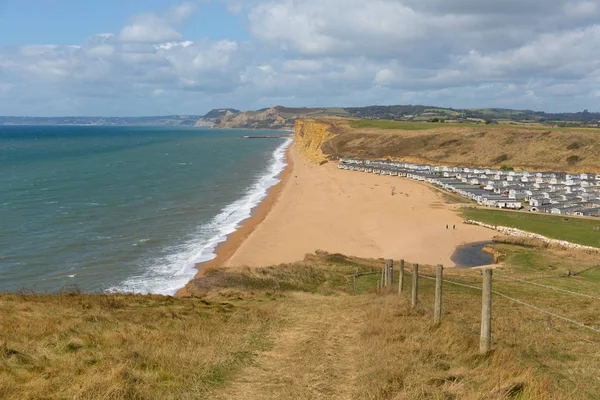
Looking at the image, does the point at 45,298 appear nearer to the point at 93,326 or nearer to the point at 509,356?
the point at 93,326

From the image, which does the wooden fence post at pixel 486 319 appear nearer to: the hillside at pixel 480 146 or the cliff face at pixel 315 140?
the hillside at pixel 480 146

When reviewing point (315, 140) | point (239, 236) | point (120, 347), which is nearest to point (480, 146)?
point (315, 140)

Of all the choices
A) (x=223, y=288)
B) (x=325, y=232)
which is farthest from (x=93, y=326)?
(x=325, y=232)

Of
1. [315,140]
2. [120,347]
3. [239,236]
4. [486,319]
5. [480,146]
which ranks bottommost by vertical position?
[239,236]

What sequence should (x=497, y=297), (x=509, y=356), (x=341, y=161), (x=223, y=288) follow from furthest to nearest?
(x=341, y=161)
(x=223, y=288)
(x=497, y=297)
(x=509, y=356)

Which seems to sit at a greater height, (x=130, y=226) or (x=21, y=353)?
(x=21, y=353)

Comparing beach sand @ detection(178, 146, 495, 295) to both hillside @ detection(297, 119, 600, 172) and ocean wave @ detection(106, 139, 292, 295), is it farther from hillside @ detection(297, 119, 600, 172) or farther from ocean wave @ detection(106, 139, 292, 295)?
hillside @ detection(297, 119, 600, 172)

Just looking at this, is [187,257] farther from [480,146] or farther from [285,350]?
[480,146]
